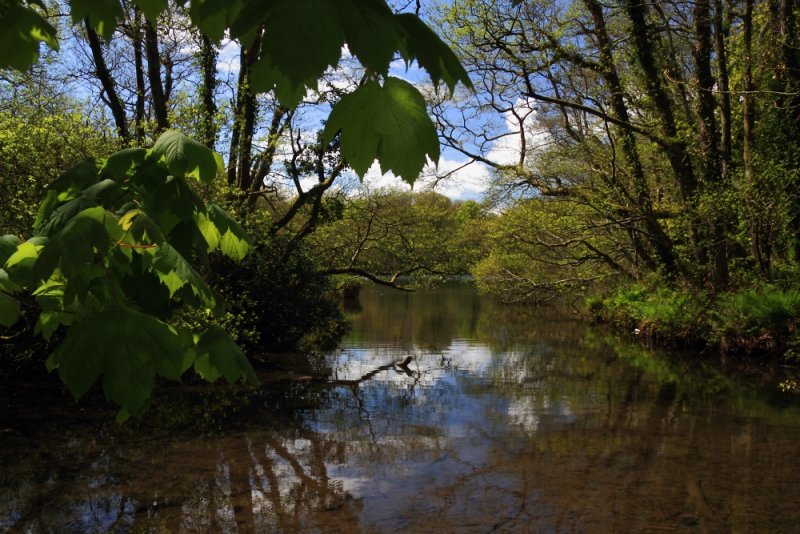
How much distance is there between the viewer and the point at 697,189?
15.3m

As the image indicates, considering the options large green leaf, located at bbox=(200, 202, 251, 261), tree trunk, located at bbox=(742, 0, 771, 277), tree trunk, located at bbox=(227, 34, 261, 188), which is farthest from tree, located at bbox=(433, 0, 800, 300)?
large green leaf, located at bbox=(200, 202, 251, 261)

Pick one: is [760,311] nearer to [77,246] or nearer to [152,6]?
[152,6]

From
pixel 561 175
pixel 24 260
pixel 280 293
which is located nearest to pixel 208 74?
pixel 280 293

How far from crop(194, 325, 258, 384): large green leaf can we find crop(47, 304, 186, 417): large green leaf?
0.37 metres

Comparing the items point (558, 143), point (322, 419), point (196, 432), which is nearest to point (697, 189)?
point (558, 143)

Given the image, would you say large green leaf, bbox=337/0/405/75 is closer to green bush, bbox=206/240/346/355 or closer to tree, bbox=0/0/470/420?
tree, bbox=0/0/470/420

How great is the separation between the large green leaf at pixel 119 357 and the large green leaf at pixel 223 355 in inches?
14.7

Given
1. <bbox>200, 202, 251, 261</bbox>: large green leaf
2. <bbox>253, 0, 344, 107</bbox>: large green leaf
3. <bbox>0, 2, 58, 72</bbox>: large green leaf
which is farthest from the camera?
<bbox>200, 202, 251, 261</bbox>: large green leaf

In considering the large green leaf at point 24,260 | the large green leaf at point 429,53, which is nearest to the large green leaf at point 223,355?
the large green leaf at point 24,260

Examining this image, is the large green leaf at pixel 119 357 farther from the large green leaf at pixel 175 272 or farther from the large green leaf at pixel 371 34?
the large green leaf at pixel 371 34

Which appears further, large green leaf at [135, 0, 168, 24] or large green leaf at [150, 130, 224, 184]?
large green leaf at [150, 130, 224, 184]

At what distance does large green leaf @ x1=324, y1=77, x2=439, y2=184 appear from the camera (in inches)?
41.8

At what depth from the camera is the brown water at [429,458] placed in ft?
20.4

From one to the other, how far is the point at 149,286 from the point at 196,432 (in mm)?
8263
